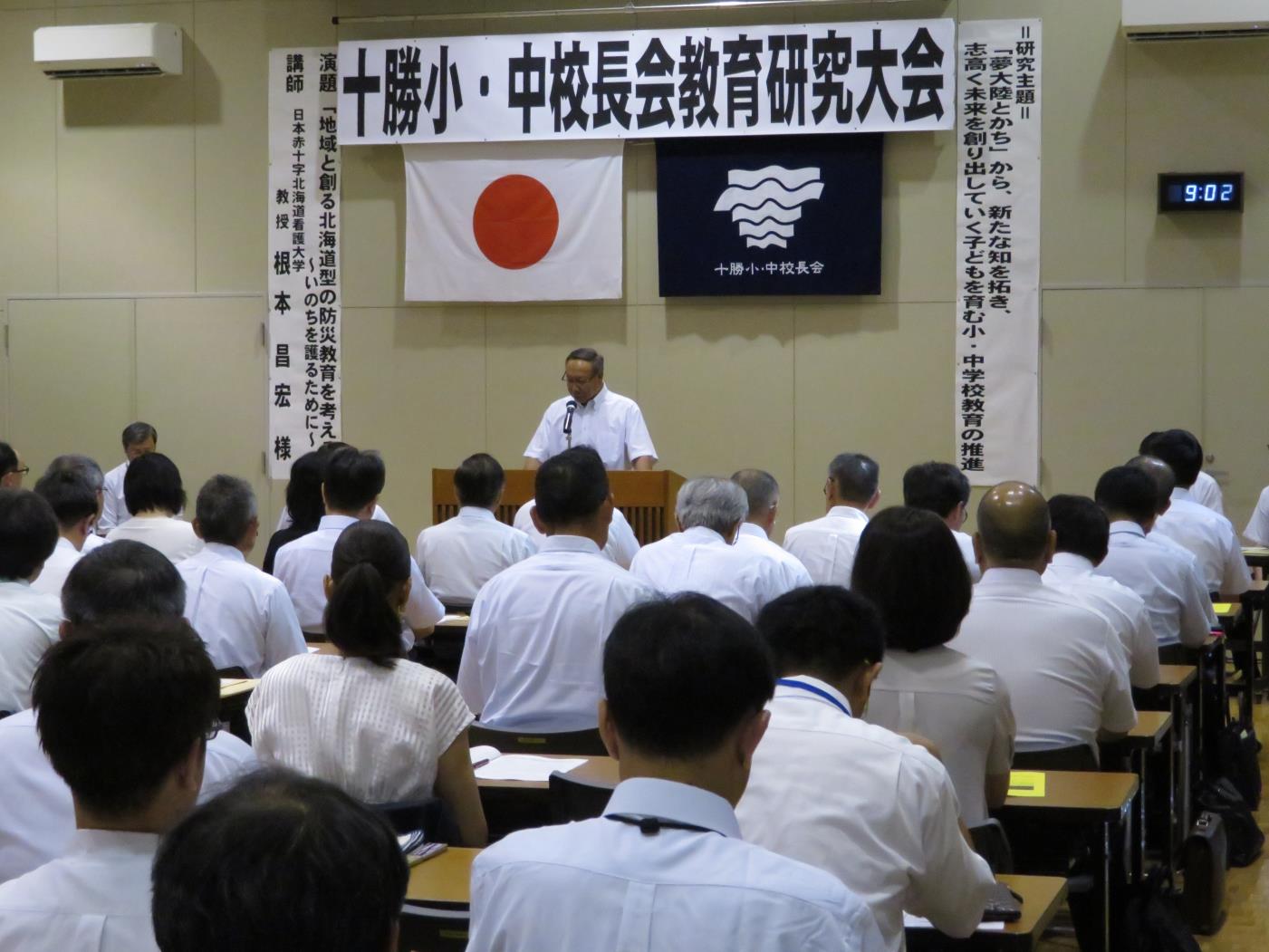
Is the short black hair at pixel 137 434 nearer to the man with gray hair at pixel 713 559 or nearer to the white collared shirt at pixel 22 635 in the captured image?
the man with gray hair at pixel 713 559

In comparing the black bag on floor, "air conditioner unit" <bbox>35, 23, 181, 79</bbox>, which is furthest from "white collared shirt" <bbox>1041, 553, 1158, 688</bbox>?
"air conditioner unit" <bbox>35, 23, 181, 79</bbox>

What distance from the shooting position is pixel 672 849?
55.8 inches

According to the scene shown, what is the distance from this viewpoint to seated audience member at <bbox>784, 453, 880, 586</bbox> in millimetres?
5719

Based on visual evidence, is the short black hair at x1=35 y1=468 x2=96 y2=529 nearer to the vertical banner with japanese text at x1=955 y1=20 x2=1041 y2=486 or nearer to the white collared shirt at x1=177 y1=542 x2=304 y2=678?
the white collared shirt at x1=177 y1=542 x2=304 y2=678

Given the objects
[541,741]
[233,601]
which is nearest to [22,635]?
[233,601]

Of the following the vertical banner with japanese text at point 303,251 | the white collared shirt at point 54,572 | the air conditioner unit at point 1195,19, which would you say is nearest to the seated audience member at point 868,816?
the white collared shirt at point 54,572

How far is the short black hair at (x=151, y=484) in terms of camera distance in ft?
16.8

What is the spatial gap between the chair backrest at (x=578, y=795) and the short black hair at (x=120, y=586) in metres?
0.81

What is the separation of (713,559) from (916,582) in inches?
79.4

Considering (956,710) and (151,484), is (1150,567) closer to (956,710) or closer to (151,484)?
(956,710)

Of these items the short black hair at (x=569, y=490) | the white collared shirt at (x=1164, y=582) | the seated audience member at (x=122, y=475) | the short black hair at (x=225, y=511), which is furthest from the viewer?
the seated audience member at (x=122, y=475)

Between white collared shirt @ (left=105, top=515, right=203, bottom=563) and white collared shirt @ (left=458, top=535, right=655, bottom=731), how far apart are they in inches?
63.8

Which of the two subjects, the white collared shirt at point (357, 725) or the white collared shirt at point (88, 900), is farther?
the white collared shirt at point (357, 725)

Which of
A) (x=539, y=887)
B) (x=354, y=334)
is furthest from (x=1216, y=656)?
(x=354, y=334)
